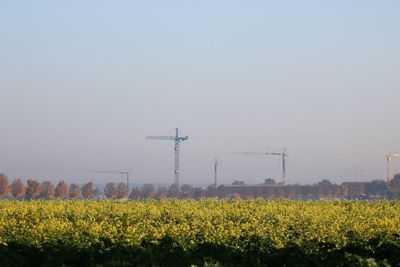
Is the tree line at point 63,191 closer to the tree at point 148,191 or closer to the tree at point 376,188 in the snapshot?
the tree at point 148,191

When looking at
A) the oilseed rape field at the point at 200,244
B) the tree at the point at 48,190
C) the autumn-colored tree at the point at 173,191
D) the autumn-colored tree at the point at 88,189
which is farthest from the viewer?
the autumn-colored tree at the point at 173,191

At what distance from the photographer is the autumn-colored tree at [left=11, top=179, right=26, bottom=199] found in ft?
449

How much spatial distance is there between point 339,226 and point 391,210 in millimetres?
9456

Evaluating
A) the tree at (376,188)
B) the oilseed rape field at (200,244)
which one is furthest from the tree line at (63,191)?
the oilseed rape field at (200,244)

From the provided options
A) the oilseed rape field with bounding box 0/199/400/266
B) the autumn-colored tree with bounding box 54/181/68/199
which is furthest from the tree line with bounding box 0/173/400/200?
the oilseed rape field with bounding box 0/199/400/266

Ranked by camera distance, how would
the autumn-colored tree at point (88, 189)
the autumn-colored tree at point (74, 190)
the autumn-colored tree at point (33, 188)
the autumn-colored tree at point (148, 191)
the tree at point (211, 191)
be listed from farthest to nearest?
the tree at point (211, 191)
the autumn-colored tree at point (148, 191)
the autumn-colored tree at point (88, 189)
the autumn-colored tree at point (74, 190)
the autumn-colored tree at point (33, 188)

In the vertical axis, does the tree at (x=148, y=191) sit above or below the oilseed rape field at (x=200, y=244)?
above

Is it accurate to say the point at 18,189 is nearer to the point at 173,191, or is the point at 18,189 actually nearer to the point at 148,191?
the point at 148,191

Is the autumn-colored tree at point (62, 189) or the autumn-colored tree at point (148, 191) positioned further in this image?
the autumn-colored tree at point (148, 191)

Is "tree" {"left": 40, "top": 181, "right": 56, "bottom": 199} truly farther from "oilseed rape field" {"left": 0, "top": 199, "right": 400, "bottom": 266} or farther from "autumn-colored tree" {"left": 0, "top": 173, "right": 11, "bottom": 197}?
"oilseed rape field" {"left": 0, "top": 199, "right": 400, "bottom": 266}

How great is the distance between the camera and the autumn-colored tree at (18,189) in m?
137

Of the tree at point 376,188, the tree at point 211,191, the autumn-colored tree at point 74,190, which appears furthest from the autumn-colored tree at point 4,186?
the tree at point 376,188

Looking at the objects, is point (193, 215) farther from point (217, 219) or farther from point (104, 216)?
point (104, 216)

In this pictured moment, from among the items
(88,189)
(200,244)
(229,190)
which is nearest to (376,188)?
(229,190)
